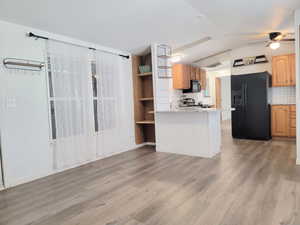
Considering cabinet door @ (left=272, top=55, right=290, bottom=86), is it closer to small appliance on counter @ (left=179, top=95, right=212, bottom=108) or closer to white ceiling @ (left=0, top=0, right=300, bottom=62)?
white ceiling @ (left=0, top=0, right=300, bottom=62)

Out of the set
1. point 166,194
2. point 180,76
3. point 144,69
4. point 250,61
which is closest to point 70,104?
point 144,69

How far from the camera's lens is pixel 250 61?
5.83 metres

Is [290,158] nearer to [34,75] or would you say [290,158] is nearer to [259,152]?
[259,152]

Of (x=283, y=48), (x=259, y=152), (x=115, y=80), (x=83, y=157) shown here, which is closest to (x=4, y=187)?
(x=83, y=157)

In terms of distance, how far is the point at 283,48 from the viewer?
5398 millimetres

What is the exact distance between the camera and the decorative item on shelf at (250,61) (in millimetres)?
5656

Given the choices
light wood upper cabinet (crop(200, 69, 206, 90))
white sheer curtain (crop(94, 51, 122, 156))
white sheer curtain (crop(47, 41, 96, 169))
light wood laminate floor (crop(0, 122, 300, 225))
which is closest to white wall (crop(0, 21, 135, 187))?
white sheer curtain (crop(47, 41, 96, 169))

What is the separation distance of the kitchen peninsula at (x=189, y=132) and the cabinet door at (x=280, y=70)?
2.34 meters

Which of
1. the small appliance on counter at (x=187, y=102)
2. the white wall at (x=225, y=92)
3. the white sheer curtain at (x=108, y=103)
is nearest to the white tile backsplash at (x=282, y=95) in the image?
the small appliance on counter at (x=187, y=102)

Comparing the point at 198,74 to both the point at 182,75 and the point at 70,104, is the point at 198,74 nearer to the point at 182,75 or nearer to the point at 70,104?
the point at 182,75

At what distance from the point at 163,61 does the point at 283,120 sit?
357 centimetres

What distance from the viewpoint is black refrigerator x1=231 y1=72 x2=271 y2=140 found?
16.7 feet

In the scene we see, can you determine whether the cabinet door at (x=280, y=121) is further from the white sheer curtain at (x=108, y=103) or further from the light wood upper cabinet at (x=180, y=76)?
the white sheer curtain at (x=108, y=103)

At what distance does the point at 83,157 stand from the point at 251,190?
9.34ft
